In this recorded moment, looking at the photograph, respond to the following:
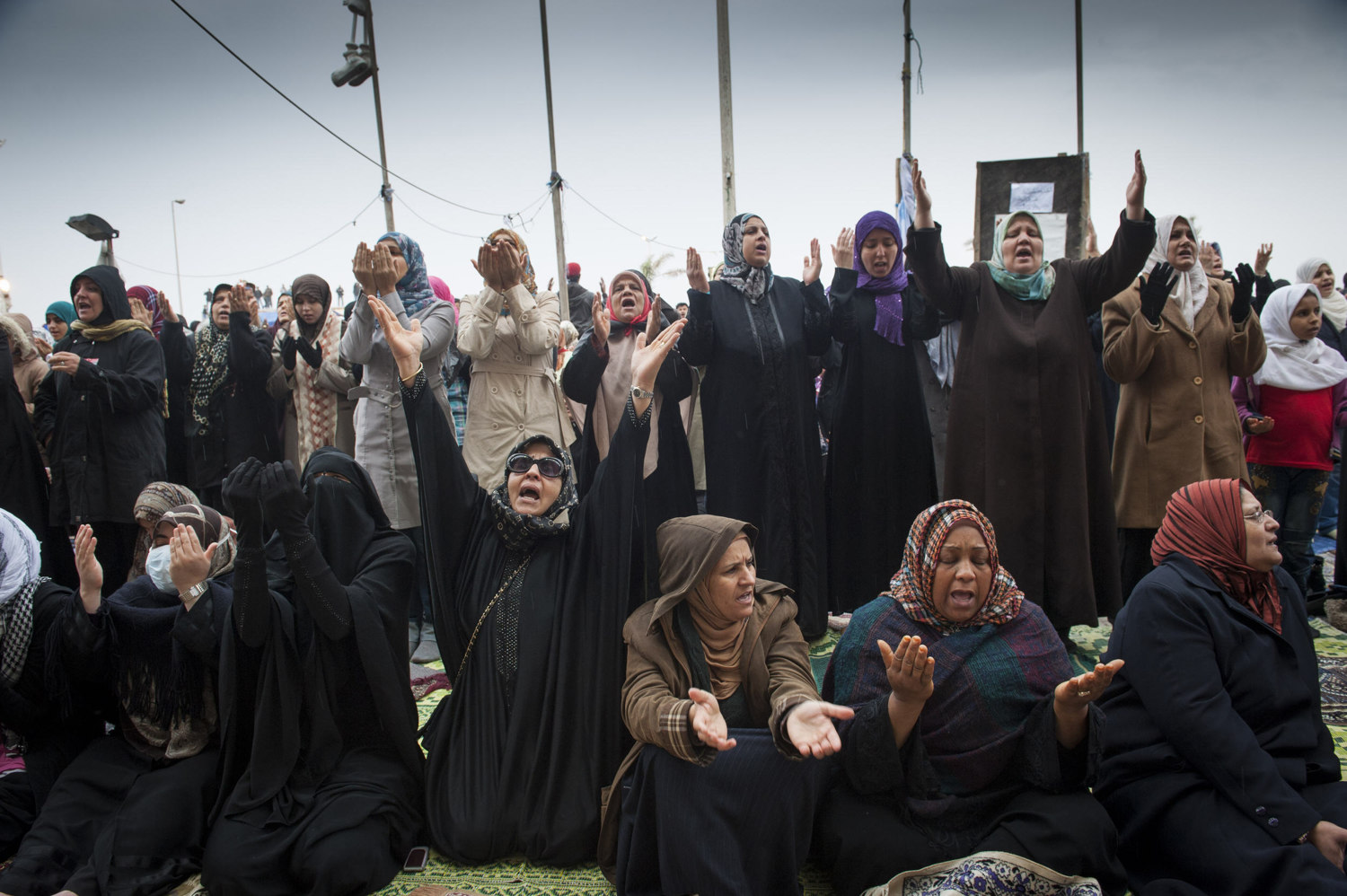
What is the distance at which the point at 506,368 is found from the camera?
4.34 m

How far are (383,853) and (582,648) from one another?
0.81 m

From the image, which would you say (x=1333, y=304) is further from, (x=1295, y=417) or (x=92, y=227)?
(x=92, y=227)

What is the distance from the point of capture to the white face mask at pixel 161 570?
282cm

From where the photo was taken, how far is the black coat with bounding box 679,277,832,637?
4.06 m

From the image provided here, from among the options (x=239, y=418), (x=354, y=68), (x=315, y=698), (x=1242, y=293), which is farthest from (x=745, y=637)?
(x=354, y=68)

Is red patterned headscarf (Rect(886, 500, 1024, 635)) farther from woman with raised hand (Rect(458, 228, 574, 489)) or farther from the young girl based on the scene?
the young girl

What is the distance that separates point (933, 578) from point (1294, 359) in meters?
3.45

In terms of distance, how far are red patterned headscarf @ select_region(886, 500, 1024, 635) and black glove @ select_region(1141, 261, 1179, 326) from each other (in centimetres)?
206

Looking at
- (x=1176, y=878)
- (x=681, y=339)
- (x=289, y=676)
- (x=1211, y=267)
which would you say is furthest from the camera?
(x=1211, y=267)

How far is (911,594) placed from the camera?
249cm

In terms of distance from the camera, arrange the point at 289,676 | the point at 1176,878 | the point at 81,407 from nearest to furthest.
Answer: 1. the point at 1176,878
2. the point at 289,676
3. the point at 81,407

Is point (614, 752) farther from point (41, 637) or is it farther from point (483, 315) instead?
point (483, 315)

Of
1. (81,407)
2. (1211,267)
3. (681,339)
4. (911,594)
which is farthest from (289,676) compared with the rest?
(1211,267)

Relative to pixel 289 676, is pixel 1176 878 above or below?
below
